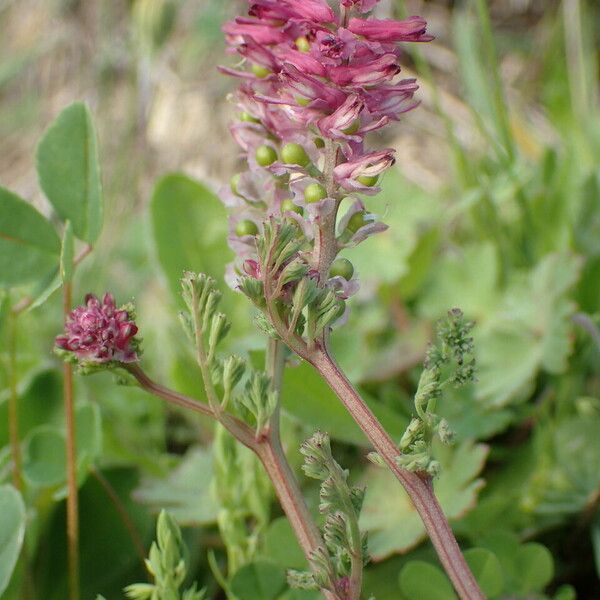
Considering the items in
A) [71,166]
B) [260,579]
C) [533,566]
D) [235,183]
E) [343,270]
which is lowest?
[533,566]

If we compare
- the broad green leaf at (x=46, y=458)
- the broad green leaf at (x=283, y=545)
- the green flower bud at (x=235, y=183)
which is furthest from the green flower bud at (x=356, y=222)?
the broad green leaf at (x=46, y=458)

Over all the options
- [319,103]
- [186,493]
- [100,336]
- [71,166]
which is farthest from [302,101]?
[186,493]

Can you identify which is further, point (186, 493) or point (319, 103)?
point (186, 493)

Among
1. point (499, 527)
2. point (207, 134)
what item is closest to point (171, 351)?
point (499, 527)

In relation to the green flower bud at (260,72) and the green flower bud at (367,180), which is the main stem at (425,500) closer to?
the green flower bud at (367,180)

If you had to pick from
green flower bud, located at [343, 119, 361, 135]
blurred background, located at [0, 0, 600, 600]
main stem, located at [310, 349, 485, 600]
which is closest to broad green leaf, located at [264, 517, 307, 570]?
blurred background, located at [0, 0, 600, 600]

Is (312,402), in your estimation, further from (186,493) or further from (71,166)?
(71,166)
